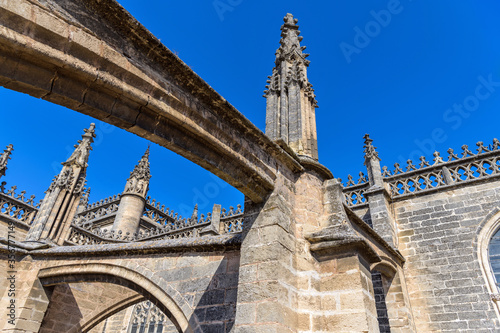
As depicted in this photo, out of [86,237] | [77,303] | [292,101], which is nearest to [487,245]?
[292,101]

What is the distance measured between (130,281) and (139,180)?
1167 centimetres

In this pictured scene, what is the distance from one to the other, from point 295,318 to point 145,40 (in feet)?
9.74

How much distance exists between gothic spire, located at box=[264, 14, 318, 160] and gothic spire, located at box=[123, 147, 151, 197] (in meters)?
11.9

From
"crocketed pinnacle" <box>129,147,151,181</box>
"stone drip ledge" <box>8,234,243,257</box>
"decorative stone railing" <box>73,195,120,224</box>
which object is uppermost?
Answer: "crocketed pinnacle" <box>129,147,151,181</box>

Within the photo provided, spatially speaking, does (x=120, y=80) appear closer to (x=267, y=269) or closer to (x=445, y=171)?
(x=267, y=269)

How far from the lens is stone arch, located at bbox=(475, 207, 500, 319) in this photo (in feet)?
24.1

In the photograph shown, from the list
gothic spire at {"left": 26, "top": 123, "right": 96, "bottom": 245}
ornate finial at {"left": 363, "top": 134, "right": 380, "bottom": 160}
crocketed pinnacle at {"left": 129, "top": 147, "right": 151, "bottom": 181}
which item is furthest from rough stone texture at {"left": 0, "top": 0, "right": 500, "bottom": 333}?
crocketed pinnacle at {"left": 129, "top": 147, "right": 151, "bottom": 181}

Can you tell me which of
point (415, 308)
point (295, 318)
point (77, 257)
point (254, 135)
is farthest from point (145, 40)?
point (415, 308)

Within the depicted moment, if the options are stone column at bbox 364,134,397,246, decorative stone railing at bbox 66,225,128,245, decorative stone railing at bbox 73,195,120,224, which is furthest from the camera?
decorative stone railing at bbox 73,195,120,224

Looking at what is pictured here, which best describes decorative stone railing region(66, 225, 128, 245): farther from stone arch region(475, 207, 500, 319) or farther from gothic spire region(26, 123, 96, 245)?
stone arch region(475, 207, 500, 319)

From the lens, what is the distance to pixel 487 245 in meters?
7.91

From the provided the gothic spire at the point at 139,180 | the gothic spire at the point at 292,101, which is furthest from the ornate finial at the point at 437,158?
the gothic spire at the point at 139,180

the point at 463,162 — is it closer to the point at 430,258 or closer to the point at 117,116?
the point at 430,258

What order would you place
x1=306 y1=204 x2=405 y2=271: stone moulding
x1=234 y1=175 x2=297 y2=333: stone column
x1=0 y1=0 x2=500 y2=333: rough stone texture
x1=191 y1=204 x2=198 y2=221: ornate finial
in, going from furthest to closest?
x1=191 y1=204 x2=198 y2=221: ornate finial < x1=306 y1=204 x2=405 y2=271: stone moulding < x1=234 y1=175 x2=297 y2=333: stone column < x1=0 y1=0 x2=500 y2=333: rough stone texture
